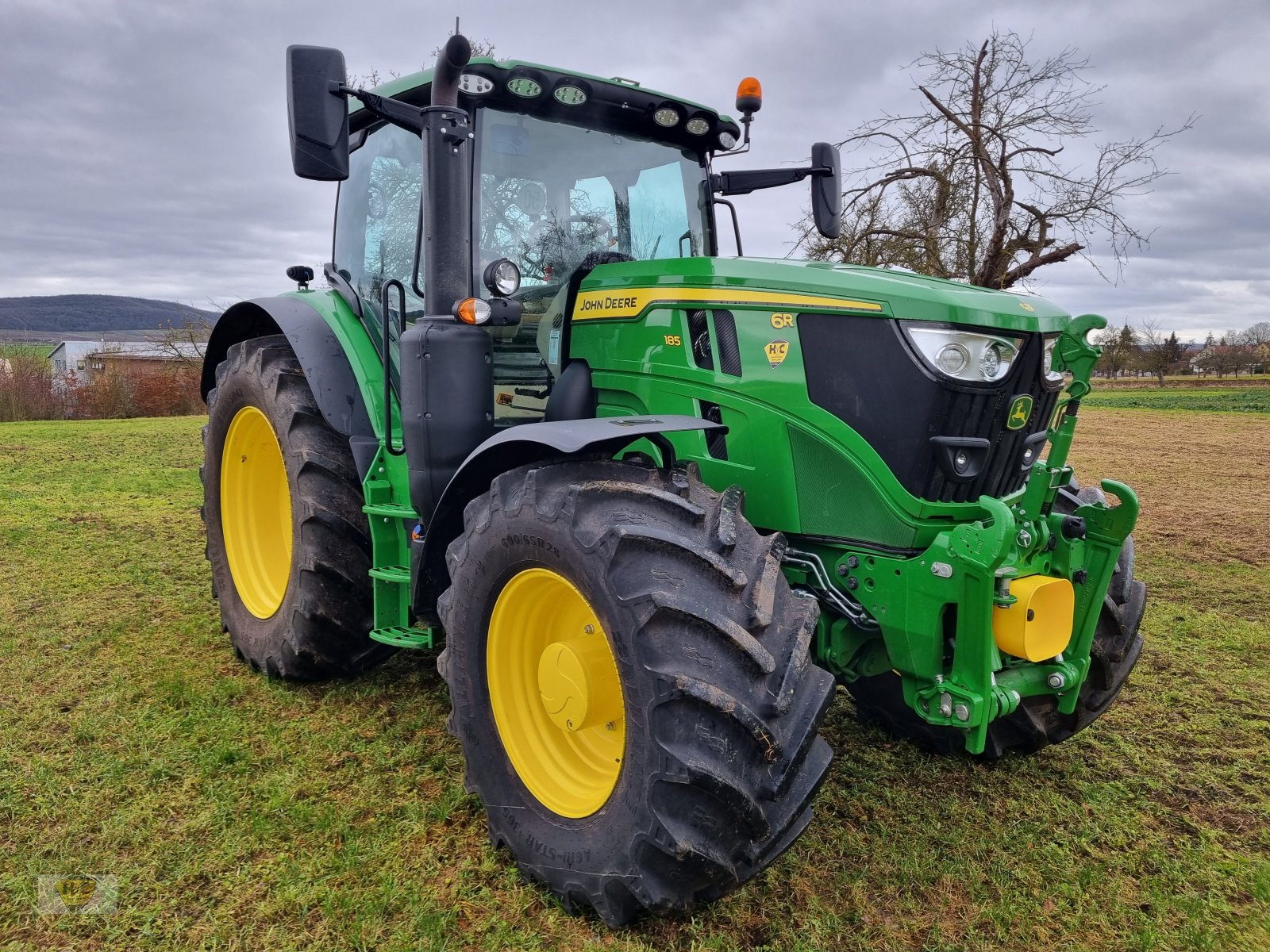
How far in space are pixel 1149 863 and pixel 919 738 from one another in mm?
893

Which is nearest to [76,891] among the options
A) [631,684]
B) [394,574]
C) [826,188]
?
[394,574]

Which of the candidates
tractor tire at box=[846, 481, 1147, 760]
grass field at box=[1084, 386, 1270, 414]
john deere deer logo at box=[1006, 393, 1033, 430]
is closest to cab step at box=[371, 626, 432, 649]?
tractor tire at box=[846, 481, 1147, 760]

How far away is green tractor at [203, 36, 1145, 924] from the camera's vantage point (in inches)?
86.0

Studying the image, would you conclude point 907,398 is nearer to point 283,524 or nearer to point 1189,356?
point 283,524

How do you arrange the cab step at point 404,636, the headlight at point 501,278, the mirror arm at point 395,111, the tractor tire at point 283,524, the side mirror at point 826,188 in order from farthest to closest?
the side mirror at point 826,188 → the tractor tire at point 283,524 → the cab step at point 404,636 → the headlight at point 501,278 → the mirror arm at point 395,111

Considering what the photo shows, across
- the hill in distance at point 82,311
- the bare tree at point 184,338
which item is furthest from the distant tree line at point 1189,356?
the hill in distance at point 82,311

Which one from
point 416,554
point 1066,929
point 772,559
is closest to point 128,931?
point 416,554

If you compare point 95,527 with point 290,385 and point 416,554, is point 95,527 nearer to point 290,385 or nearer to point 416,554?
point 290,385

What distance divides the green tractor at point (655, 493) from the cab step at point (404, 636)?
2 centimetres

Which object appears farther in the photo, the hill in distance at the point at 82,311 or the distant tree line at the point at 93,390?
the hill in distance at the point at 82,311

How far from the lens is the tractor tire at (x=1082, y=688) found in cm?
313

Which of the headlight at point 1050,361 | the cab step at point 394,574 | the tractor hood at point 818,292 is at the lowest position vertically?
the cab step at point 394,574

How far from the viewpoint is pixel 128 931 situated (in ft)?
7.52

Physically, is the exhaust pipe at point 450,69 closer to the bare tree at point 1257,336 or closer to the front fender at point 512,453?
the front fender at point 512,453
